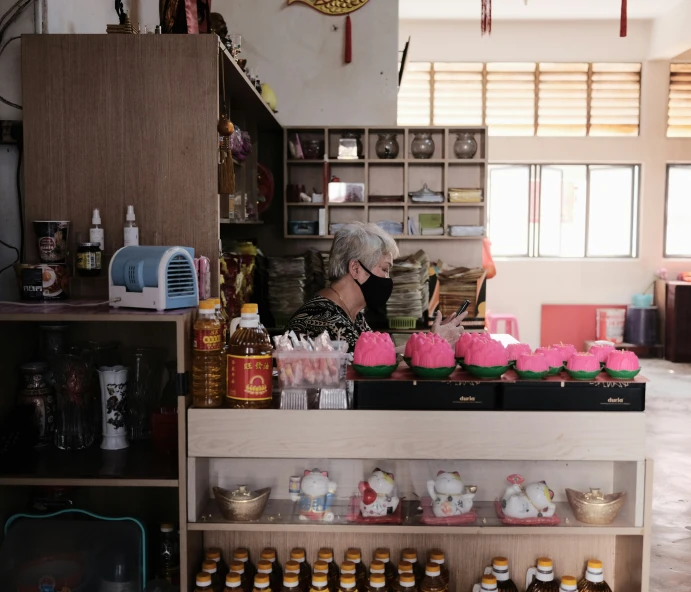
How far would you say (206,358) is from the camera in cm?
215

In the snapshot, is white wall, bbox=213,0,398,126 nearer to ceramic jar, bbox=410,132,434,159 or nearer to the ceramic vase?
ceramic jar, bbox=410,132,434,159

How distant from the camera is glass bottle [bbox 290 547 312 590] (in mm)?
2262

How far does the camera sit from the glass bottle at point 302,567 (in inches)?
89.0

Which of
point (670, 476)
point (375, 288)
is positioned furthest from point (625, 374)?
point (670, 476)

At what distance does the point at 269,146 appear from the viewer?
600 centimetres

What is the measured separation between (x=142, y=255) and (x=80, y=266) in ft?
1.13

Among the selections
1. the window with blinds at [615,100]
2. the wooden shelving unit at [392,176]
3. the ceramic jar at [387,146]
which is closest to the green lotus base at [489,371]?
the wooden shelving unit at [392,176]

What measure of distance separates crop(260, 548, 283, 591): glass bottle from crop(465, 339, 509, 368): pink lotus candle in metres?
0.84

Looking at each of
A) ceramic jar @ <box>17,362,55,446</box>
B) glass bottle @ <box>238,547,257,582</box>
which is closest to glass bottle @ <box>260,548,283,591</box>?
glass bottle @ <box>238,547,257,582</box>

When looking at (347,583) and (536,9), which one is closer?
(347,583)

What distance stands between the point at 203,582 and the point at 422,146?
4358mm

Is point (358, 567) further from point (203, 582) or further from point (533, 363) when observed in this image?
point (533, 363)

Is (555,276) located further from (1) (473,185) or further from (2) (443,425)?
(2) (443,425)

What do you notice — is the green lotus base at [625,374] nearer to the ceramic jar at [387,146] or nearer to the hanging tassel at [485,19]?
the hanging tassel at [485,19]
